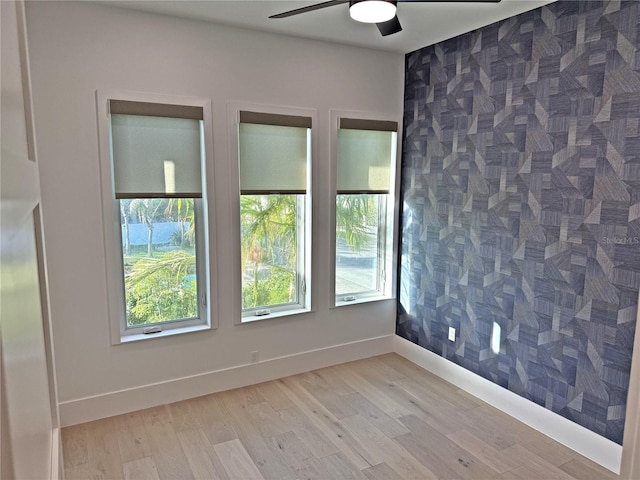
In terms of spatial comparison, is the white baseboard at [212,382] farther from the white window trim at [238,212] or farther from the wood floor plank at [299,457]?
the wood floor plank at [299,457]

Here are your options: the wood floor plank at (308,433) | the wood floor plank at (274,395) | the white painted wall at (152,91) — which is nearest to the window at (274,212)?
the white painted wall at (152,91)

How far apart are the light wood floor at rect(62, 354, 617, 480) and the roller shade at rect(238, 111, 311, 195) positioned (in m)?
1.66

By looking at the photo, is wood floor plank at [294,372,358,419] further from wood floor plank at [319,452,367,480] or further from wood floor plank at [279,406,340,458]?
wood floor plank at [319,452,367,480]

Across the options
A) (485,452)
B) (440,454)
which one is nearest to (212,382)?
(440,454)

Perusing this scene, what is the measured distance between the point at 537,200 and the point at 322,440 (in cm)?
214

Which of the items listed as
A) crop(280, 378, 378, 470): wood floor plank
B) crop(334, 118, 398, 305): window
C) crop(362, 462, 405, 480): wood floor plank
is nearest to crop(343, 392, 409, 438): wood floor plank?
crop(280, 378, 378, 470): wood floor plank

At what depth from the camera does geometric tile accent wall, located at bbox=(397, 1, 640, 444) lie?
8.16 feet

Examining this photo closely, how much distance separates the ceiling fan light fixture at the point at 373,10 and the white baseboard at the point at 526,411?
2665 mm

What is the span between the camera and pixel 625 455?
2465 mm

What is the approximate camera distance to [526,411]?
3039 millimetres

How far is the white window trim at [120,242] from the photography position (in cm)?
288

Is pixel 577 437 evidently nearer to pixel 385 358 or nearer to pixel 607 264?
pixel 607 264

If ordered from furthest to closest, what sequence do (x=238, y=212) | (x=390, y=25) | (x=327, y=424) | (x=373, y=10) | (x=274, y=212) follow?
(x=274, y=212)
(x=238, y=212)
(x=327, y=424)
(x=390, y=25)
(x=373, y=10)

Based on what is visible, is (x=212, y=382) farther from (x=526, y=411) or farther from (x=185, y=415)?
(x=526, y=411)
